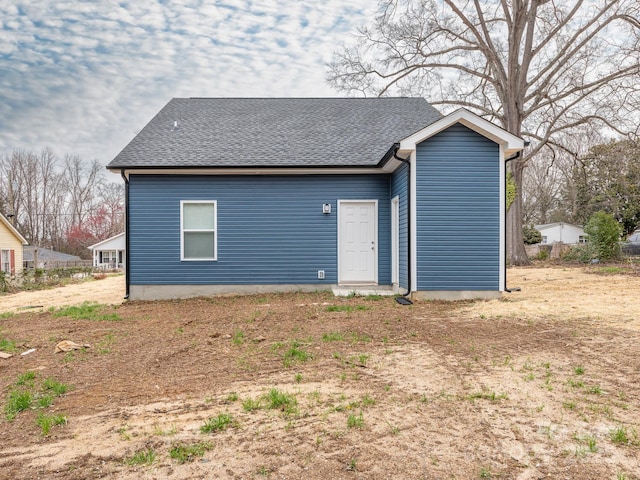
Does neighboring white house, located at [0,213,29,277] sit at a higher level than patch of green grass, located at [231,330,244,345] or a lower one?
higher

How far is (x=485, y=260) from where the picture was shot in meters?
9.20

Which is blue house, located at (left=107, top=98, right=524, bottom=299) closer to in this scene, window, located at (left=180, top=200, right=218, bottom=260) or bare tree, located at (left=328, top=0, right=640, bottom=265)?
window, located at (left=180, top=200, right=218, bottom=260)

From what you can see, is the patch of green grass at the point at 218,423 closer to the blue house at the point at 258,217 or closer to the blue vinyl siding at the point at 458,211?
the blue vinyl siding at the point at 458,211

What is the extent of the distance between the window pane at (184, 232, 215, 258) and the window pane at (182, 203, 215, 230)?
0.59 ft

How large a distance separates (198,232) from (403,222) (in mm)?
4517

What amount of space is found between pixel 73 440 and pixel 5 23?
49.1 feet

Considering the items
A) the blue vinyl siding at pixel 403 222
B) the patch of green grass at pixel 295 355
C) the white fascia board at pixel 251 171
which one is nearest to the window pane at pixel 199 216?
the white fascia board at pixel 251 171

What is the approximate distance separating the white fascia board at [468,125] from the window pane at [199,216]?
14.8 ft

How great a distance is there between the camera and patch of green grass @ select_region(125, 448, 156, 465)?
9.00 ft

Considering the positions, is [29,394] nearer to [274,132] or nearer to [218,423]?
[218,423]

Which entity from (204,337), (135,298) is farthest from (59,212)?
(204,337)

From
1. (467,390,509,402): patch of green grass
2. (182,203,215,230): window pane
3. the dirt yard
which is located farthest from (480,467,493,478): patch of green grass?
(182,203,215,230): window pane

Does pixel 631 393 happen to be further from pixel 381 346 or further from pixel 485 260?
pixel 485 260

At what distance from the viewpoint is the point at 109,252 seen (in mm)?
38219
